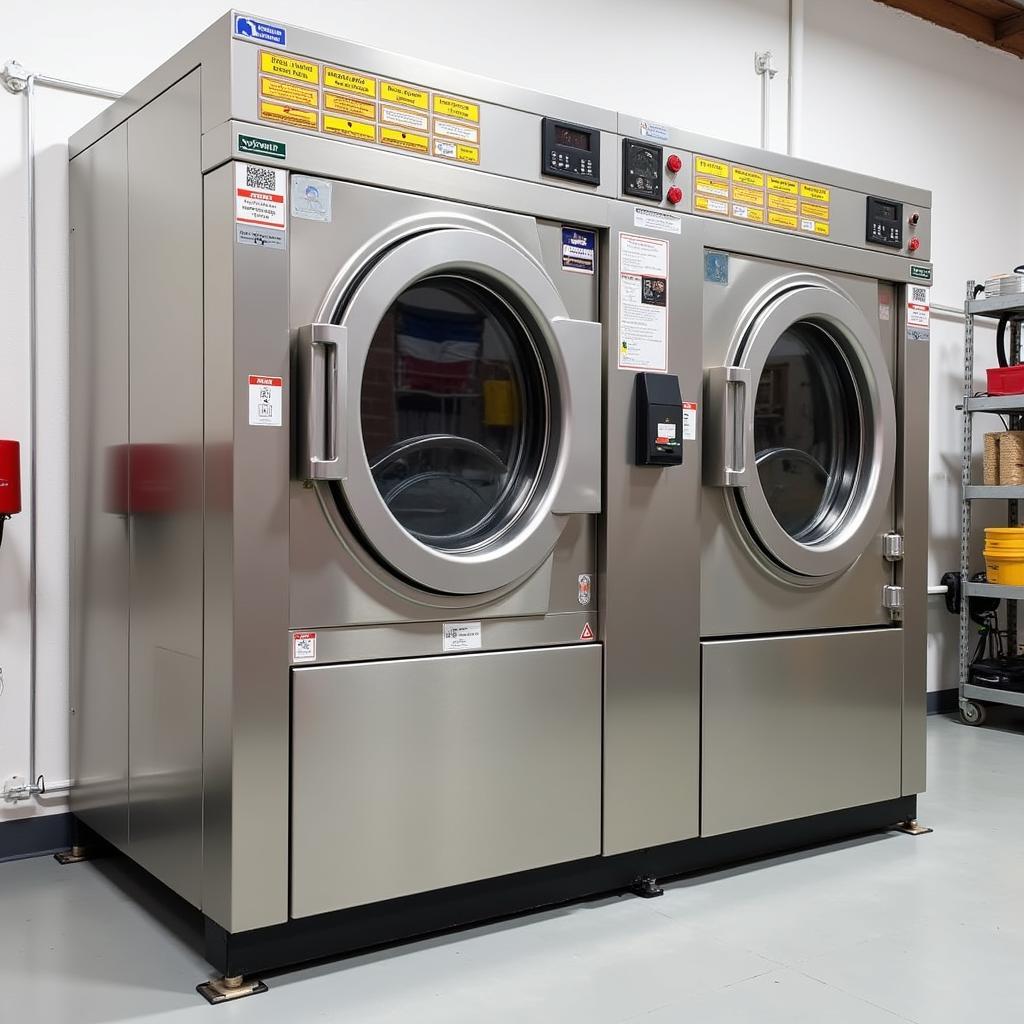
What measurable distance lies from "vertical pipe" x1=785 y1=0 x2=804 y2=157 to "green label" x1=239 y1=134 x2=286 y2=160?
10.1ft

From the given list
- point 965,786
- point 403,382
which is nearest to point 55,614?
point 403,382

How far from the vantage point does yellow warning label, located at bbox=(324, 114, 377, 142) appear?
7.79 ft

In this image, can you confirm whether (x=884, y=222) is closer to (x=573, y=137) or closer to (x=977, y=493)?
(x=573, y=137)

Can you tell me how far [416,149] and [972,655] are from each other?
14.1 feet

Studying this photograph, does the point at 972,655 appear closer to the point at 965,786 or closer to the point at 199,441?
the point at 965,786

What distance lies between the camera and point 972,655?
561 cm

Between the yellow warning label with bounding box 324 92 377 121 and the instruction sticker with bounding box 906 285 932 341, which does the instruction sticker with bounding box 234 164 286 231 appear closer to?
the yellow warning label with bounding box 324 92 377 121

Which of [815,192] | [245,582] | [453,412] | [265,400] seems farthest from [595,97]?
[245,582]

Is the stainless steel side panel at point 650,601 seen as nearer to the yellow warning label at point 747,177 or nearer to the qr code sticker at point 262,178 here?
the yellow warning label at point 747,177

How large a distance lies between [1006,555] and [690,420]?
267cm

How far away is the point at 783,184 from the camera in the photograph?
3.18 meters

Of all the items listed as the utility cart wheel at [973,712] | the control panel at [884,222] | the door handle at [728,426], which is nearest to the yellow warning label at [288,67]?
the door handle at [728,426]

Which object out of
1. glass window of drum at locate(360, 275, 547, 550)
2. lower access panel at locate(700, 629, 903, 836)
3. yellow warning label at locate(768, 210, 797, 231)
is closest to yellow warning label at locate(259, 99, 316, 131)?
glass window of drum at locate(360, 275, 547, 550)

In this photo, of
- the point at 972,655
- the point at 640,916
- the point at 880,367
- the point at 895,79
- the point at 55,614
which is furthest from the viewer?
the point at 972,655
